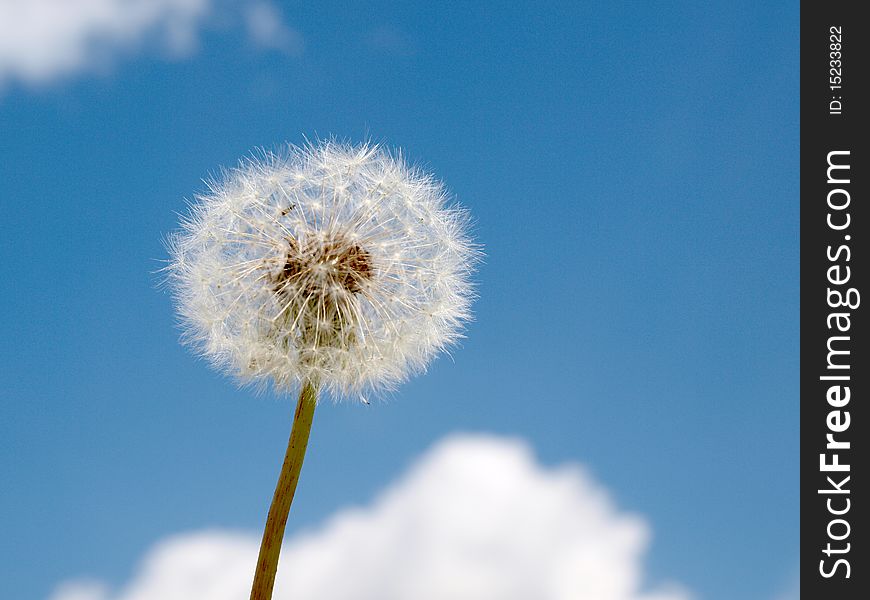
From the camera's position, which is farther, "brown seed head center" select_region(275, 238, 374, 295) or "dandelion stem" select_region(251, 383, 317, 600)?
"brown seed head center" select_region(275, 238, 374, 295)

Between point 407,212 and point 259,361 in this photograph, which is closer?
point 259,361

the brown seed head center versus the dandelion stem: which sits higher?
the brown seed head center

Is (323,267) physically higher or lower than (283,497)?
higher

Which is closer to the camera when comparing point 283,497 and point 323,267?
point 283,497

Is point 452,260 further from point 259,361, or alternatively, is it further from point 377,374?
point 259,361

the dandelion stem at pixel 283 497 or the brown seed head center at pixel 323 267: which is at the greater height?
the brown seed head center at pixel 323 267

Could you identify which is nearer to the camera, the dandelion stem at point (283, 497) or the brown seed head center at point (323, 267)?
the dandelion stem at point (283, 497)
